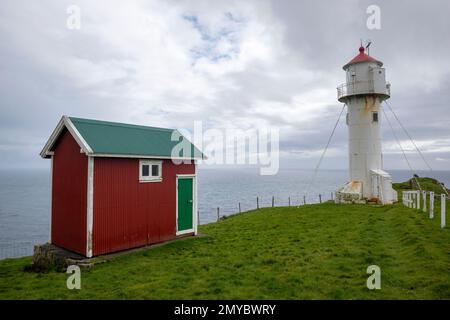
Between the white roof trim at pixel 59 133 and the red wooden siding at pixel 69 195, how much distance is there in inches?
8.7

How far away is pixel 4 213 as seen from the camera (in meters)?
53.6

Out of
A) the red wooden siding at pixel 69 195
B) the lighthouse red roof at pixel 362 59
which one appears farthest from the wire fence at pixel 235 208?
the red wooden siding at pixel 69 195

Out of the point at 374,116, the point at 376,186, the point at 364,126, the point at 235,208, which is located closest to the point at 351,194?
the point at 376,186

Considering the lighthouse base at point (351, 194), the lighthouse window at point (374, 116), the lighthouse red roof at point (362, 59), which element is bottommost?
the lighthouse base at point (351, 194)

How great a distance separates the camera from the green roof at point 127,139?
1173 cm

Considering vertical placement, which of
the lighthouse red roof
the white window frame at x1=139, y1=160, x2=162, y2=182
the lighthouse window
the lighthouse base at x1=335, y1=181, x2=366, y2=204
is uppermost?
the lighthouse red roof

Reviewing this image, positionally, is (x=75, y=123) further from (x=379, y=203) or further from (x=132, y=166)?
(x=379, y=203)

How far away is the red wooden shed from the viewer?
11211mm

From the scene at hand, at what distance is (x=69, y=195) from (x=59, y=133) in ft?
9.13

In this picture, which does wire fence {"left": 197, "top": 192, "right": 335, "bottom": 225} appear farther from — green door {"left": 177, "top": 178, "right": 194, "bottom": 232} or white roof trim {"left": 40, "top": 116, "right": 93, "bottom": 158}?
white roof trim {"left": 40, "top": 116, "right": 93, "bottom": 158}

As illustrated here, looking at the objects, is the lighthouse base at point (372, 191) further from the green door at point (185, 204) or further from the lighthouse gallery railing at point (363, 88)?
the green door at point (185, 204)

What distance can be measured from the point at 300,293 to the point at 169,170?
8.51 meters

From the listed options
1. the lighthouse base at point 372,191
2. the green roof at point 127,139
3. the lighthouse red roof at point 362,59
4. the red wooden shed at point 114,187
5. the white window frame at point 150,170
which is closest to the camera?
the red wooden shed at point 114,187

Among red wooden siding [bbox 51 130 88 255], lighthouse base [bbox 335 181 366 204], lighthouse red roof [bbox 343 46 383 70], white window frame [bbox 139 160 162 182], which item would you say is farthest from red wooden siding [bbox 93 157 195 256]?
lighthouse red roof [bbox 343 46 383 70]
